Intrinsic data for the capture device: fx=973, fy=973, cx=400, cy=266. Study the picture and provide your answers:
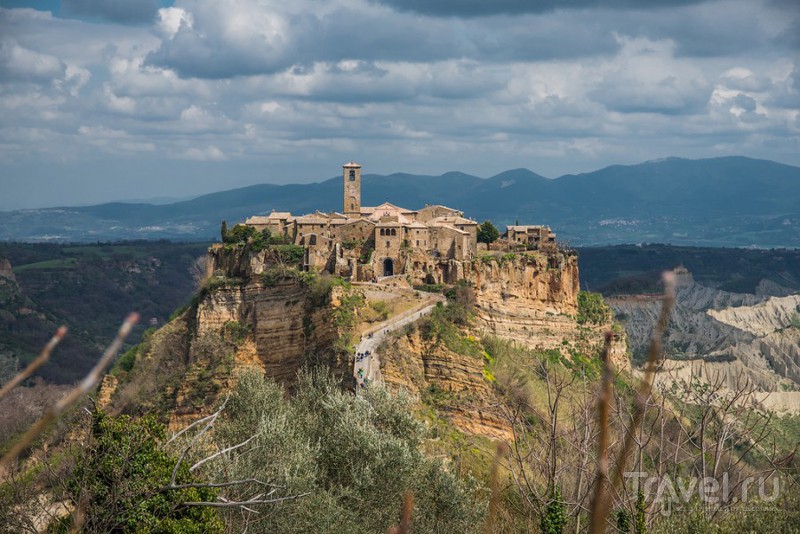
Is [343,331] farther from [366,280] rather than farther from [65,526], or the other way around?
[65,526]

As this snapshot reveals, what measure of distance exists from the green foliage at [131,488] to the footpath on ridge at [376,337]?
50.6 feet

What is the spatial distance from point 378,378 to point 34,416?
31095 mm

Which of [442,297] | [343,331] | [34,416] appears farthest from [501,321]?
[34,416]

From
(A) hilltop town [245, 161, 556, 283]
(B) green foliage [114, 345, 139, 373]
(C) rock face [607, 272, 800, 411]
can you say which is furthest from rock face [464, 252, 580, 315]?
(B) green foliage [114, 345, 139, 373]

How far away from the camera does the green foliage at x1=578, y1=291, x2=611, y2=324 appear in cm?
5675

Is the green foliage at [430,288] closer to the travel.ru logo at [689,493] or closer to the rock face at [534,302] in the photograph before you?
the rock face at [534,302]

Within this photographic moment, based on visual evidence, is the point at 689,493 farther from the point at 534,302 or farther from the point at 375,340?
the point at 534,302

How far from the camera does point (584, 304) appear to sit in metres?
58.5

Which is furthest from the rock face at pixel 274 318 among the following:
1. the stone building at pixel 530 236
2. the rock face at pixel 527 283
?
the stone building at pixel 530 236

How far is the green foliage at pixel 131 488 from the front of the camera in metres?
18.3

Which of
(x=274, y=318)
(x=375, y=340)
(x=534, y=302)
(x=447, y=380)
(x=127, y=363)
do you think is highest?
(x=534, y=302)

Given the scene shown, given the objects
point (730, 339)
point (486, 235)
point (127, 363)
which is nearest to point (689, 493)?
point (486, 235)

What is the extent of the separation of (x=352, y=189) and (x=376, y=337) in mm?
17811

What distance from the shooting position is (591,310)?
2272 inches
